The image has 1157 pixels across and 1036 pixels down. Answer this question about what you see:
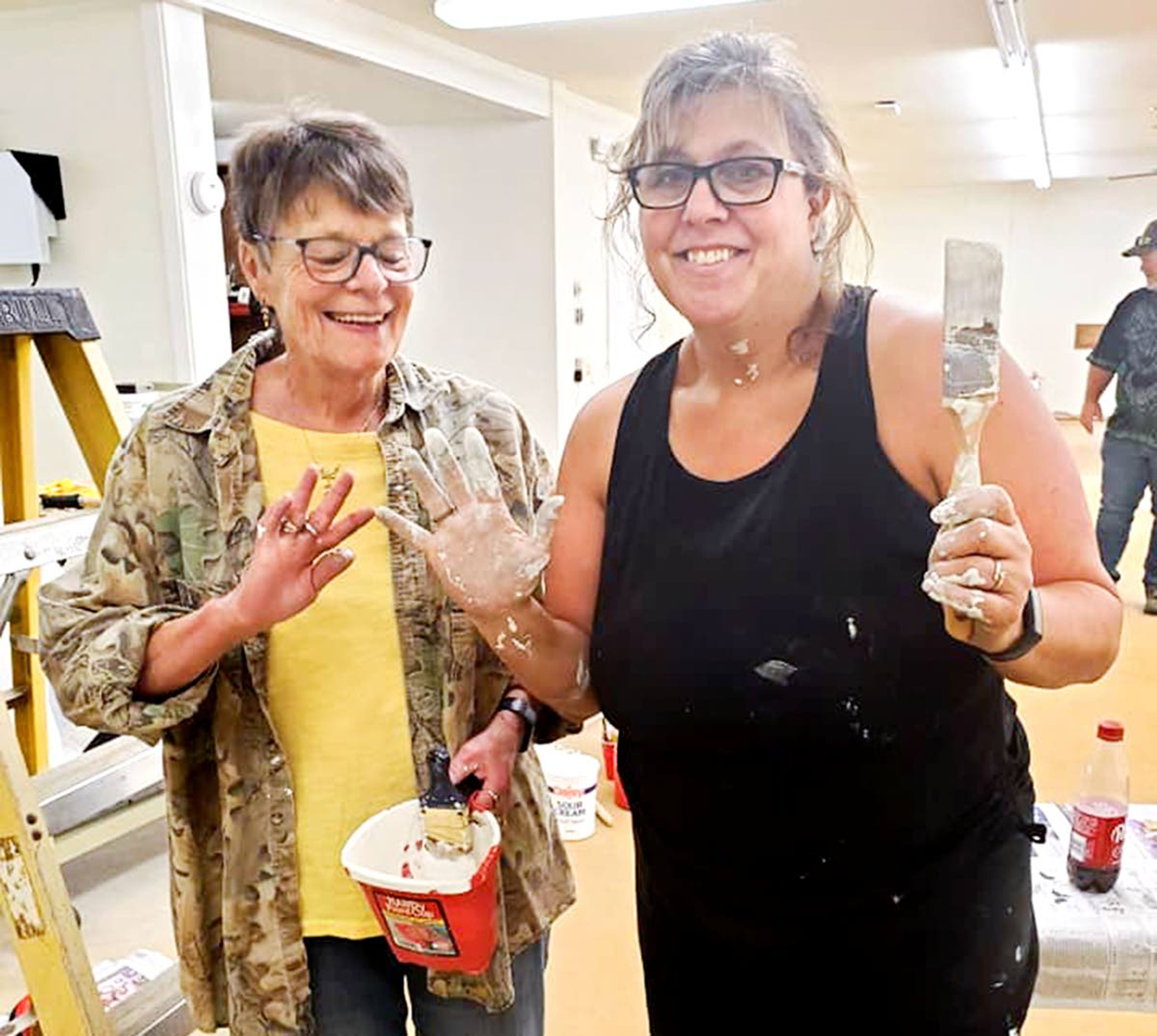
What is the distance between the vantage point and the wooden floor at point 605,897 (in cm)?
208

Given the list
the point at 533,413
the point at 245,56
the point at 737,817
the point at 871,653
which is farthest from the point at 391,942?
the point at 533,413

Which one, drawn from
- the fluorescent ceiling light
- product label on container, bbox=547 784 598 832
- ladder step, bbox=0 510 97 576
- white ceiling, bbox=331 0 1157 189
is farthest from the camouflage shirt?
the fluorescent ceiling light

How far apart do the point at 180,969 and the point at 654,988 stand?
555mm

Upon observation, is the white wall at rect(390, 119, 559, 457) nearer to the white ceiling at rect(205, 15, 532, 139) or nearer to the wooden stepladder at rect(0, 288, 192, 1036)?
the white ceiling at rect(205, 15, 532, 139)

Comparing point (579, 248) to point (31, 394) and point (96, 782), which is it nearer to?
point (31, 394)

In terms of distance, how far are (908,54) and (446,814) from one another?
4.44m

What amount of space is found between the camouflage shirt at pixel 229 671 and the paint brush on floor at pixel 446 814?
0.16 feet

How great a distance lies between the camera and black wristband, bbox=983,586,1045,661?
0.84m

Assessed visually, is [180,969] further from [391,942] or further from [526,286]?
[526,286]

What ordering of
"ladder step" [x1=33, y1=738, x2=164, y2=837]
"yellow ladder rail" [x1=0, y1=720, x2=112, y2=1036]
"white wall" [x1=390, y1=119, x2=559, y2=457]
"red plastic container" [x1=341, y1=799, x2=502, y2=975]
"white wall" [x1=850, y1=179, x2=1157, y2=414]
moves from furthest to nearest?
"white wall" [x1=850, y1=179, x2=1157, y2=414], "white wall" [x1=390, y1=119, x2=559, y2=457], "ladder step" [x1=33, y1=738, x2=164, y2=837], "yellow ladder rail" [x1=0, y1=720, x2=112, y2=1036], "red plastic container" [x1=341, y1=799, x2=502, y2=975]

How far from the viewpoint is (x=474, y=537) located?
1.05m

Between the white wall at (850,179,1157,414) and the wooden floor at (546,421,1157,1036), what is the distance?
7331mm

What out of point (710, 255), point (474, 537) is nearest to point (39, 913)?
point (474, 537)

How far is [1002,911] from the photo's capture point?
3.34 feet
